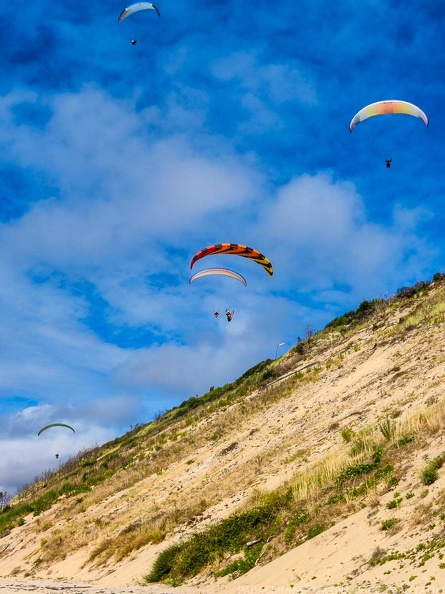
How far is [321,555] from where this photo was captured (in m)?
13.1

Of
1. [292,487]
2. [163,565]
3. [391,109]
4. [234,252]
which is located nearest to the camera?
[163,565]

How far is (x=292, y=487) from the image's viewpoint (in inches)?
731

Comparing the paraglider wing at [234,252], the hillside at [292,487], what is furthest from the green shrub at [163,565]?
the paraglider wing at [234,252]

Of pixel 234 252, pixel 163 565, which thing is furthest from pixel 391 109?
pixel 163 565

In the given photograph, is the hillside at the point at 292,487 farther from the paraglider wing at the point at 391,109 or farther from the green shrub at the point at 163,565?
the paraglider wing at the point at 391,109

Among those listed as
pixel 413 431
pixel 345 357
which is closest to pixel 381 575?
pixel 413 431

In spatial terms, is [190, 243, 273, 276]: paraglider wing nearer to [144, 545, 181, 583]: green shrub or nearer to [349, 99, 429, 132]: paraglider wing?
[349, 99, 429, 132]: paraglider wing

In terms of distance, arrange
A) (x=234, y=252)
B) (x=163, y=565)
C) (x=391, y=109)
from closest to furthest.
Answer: (x=163, y=565) → (x=391, y=109) → (x=234, y=252)

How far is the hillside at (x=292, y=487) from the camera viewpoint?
12.9 m

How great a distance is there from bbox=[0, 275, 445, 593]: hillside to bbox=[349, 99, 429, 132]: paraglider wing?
10.5 metres

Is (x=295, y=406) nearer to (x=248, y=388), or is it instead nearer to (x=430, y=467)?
(x=248, y=388)

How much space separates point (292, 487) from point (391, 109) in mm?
19149

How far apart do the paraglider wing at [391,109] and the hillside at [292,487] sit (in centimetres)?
1054

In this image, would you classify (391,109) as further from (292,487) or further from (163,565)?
(163,565)
